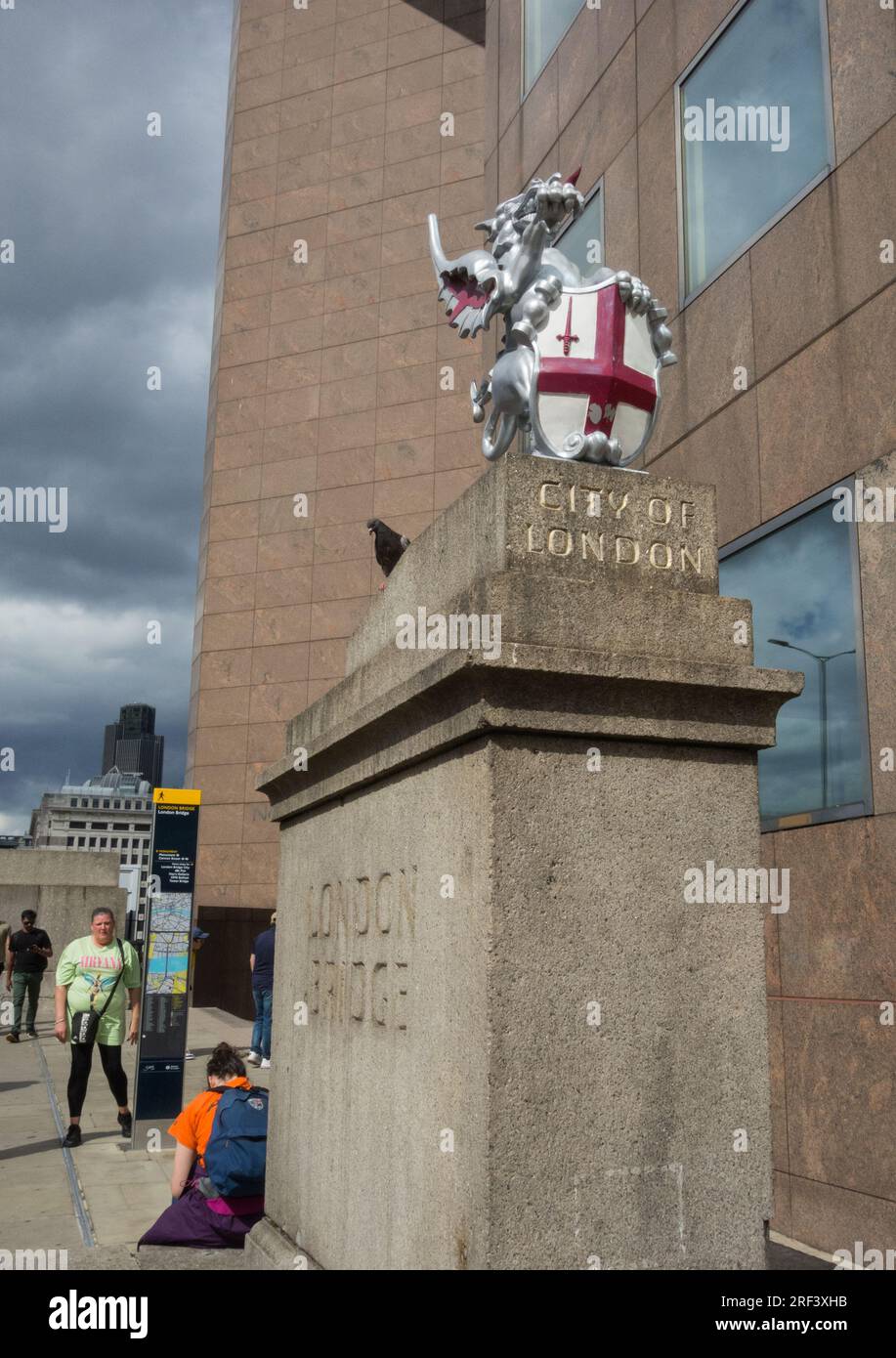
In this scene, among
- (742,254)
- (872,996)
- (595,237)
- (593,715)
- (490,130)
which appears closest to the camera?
(593,715)

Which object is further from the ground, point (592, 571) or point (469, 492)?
point (469, 492)

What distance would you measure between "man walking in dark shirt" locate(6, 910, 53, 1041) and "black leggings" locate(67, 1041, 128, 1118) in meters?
6.85

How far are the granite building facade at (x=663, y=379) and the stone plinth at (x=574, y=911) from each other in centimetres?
182

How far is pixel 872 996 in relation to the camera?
6.67m

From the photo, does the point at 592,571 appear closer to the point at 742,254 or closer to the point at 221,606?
the point at 742,254

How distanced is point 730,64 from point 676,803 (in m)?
7.79

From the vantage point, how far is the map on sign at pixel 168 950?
33.1 ft

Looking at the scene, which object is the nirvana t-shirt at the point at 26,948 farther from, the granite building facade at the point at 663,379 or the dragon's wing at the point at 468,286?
the dragon's wing at the point at 468,286

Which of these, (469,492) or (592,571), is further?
(469,492)

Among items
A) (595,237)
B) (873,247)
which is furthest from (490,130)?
(873,247)

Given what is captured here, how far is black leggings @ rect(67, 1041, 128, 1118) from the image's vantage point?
383 inches

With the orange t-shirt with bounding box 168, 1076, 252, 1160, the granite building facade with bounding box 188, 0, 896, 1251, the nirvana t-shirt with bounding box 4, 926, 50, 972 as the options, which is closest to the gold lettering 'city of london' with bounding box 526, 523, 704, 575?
the granite building facade with bounding box 188, 0, 896, 1251

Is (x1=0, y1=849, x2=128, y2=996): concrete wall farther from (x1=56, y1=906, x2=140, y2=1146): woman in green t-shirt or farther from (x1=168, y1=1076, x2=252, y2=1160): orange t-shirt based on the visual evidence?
(x1=168, y1=1076, x2=252, y2=1160): orange t-shirt

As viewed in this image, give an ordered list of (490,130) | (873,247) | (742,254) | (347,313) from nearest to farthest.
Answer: (873,247) < (742,254) < (490,130) < (347,313)
